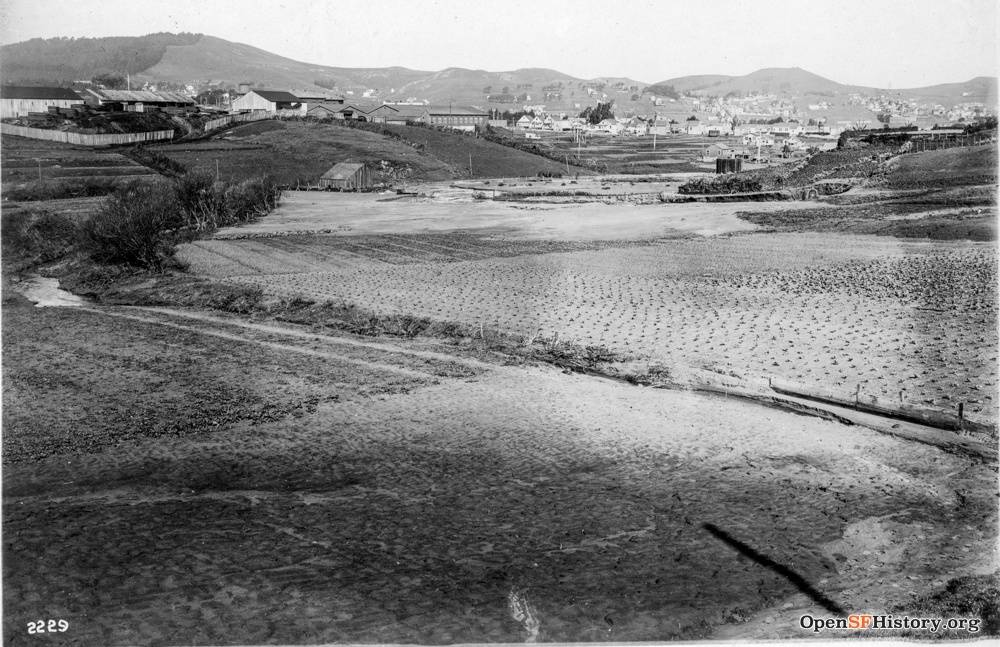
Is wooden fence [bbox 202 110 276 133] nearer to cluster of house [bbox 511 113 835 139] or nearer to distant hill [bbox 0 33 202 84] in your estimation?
distant hill [bbox 0 33 202 84]

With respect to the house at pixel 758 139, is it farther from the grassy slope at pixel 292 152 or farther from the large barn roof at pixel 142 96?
the large barn roof at pixel 142 96

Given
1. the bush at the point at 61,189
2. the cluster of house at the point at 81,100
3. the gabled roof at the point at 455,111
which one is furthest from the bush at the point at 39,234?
the gabled roof at the point at 455,111

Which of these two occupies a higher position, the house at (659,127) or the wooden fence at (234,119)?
the house at (659,127)

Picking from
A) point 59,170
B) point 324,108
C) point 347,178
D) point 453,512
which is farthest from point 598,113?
point 453,512

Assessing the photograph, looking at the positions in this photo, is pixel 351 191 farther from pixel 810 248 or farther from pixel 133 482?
pixel 133 482

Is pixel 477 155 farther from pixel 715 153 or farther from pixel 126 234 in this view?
pixel 126 234

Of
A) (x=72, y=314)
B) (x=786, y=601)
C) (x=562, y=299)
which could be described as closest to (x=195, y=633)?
Result: (x=786, y=601)

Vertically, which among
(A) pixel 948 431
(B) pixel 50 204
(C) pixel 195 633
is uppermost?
(B) pixel 50 204
